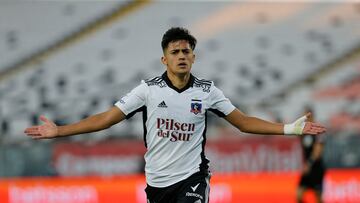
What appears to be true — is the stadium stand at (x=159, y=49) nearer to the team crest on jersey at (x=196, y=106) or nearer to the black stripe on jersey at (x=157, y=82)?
the black stripe on jersey at (x=157, y=82)

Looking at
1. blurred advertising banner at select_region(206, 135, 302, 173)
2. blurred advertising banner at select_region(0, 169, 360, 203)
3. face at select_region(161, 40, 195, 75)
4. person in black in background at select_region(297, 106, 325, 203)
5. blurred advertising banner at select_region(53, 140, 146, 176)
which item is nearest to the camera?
face at select_region(161, 40, 195, 75)

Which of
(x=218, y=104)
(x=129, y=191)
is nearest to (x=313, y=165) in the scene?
(x=129, y=191)

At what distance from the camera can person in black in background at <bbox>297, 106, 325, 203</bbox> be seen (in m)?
12.5

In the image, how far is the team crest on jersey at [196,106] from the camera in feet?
19.0

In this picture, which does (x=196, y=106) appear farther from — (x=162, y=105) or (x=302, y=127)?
(x=302, y=127)

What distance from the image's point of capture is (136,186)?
13820 millimetres

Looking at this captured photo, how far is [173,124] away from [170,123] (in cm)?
2

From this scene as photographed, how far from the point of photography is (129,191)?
13758 millimetres

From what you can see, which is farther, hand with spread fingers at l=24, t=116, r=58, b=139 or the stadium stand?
the stadium stand

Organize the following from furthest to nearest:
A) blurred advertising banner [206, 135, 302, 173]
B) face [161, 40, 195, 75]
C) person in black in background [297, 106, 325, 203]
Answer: blurred advertising banner [206, 135, 302, 173] → person in black in background [297, 106, 325, 203] → face [161, 40, 195, 75]

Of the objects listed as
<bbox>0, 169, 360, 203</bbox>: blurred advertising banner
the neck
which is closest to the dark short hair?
the neck

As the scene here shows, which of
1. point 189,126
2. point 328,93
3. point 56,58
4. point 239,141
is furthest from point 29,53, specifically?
point 189,126

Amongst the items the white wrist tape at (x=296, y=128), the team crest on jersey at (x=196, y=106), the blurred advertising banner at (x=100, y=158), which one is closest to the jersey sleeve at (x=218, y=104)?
the team crest on jersey at (x=196, y=106)

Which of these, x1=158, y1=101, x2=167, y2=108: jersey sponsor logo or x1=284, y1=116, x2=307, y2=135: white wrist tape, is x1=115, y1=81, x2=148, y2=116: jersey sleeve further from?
x1=284, y1=116, x2=307, y2=135: white wrist tape
